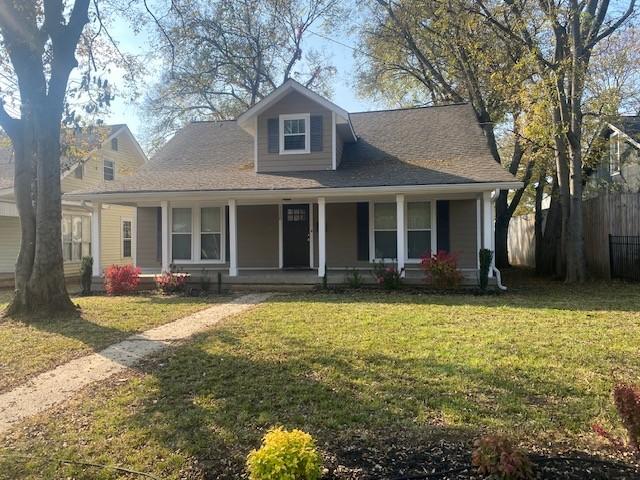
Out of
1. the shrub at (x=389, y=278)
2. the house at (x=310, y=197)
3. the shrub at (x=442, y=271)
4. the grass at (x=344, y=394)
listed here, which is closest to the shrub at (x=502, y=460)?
the grass at (x=344, y=394)

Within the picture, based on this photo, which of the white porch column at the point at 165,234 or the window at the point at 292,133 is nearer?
the white porch column at the point at 165,234

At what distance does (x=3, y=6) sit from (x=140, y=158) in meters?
16.4

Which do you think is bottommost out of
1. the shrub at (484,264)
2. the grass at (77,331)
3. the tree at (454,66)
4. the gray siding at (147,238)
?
the grass at (77,331)

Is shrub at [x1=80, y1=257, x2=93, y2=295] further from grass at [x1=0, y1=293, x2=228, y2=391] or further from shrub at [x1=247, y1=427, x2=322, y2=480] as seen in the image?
shrub at [x1=247, y1=427, x2=322, y2=480]

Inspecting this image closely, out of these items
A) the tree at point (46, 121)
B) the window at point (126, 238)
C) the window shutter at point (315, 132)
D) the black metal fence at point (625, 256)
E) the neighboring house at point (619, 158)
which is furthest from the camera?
the window at point (126, 238)

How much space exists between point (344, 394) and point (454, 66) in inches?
677

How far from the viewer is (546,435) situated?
Result: 356 cm

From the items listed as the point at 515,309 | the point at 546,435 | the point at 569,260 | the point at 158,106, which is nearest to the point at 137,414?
the point at 546,435

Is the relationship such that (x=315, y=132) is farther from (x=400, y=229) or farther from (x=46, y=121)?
(x=46, y=121)

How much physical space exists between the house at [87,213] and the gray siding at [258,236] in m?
4.82

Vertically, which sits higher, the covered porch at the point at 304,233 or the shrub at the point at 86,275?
the covered porch at the point at 304,233

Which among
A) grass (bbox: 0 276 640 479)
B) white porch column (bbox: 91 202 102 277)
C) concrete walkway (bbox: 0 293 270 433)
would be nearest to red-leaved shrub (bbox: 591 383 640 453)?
grass (bbox: 0 276 640 479)

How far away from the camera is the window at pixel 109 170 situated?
70.9 feet

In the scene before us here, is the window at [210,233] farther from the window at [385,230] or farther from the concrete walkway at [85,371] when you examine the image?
the concrete walkway at [85,371]
